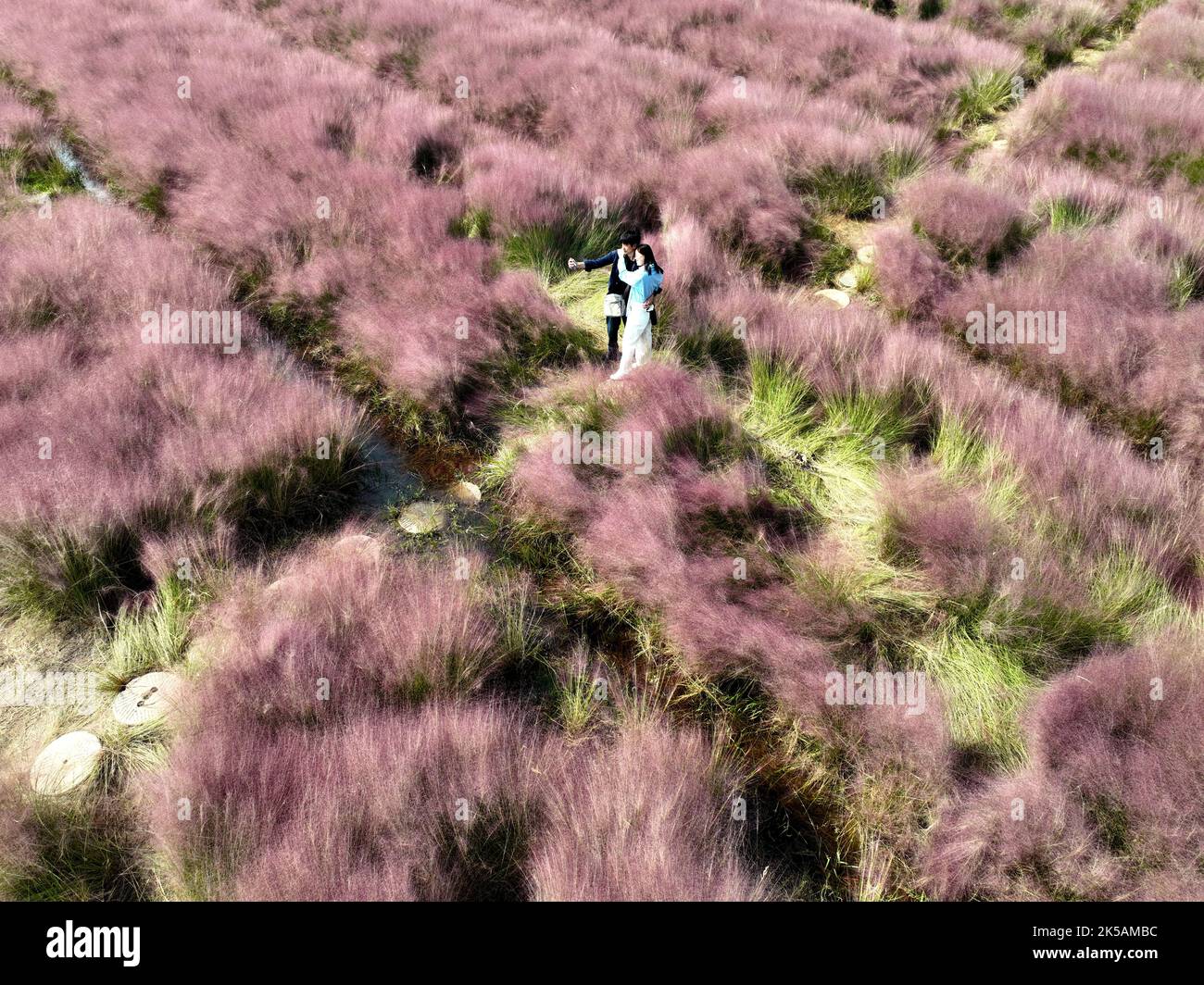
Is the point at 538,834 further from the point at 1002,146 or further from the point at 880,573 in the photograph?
the point at 1002,146

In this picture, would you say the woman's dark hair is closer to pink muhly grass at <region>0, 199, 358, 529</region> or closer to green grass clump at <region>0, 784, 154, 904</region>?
pink muhly grass at <region>0, 199, 358, 529</region>

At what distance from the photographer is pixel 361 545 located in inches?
129

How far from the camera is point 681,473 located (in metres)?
3.63

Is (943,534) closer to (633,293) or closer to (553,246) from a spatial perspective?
(633,293)

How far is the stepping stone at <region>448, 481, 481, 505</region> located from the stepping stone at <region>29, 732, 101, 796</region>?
1.88 meters

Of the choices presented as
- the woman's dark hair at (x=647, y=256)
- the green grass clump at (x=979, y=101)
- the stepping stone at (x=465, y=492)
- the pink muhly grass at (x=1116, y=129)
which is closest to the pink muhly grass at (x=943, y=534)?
the woman's dark hair at (x=647, y=256)

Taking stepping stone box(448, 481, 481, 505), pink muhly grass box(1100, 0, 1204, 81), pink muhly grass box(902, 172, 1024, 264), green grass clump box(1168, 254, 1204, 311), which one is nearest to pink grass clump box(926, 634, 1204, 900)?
stepping stone box(448, 481, 481, 505)

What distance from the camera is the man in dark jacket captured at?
13.1ft

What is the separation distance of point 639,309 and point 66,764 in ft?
10.9

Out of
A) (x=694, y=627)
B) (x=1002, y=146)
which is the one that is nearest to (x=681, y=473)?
(x=694, y=627)

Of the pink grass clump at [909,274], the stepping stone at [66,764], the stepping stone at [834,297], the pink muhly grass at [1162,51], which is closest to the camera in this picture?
the stepping stone at [66,764]

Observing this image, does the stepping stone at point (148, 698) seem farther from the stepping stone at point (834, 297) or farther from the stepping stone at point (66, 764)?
the stepping stone at point (834, 297)

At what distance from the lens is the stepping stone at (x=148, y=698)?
8.54ft

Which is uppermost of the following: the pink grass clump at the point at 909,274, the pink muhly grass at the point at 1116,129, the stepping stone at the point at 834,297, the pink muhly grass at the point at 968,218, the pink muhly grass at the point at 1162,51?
the pink muhly grass at the point at 1162,51
